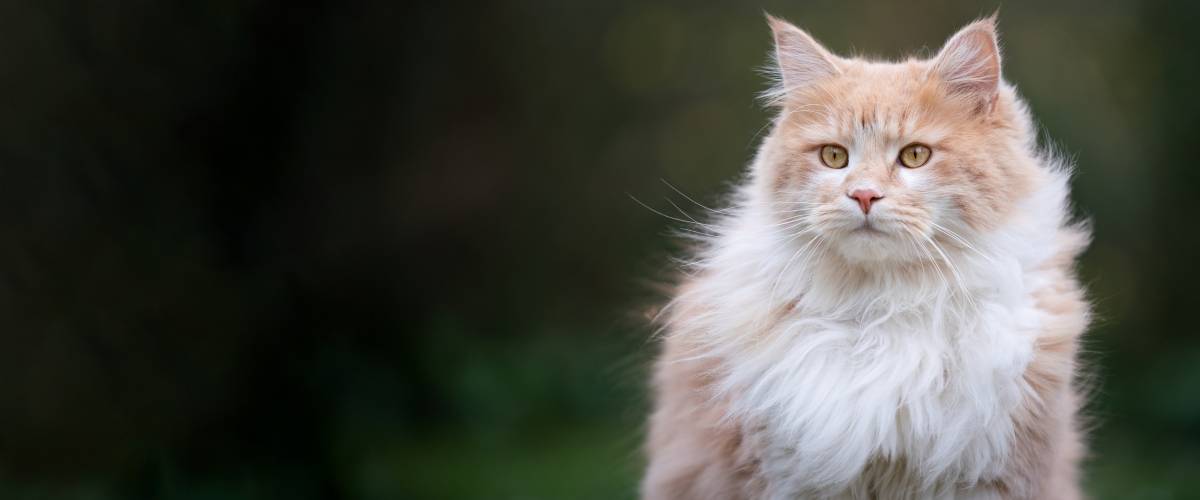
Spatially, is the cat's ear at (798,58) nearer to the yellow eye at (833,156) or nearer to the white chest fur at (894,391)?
the yellow eye at (833,156)

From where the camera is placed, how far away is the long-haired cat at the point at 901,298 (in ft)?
6.09

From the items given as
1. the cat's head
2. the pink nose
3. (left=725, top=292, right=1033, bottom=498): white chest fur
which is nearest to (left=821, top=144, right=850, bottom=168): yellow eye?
the cat's head

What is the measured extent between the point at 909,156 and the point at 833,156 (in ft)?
0.40

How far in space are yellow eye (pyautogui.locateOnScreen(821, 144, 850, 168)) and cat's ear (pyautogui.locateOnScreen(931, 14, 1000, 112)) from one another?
189mm

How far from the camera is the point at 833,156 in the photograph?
193cm

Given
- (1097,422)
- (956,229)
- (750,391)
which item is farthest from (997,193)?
(1097,422)

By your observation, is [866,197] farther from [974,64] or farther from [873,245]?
[974,64]

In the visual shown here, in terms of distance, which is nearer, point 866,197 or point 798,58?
point 866,197

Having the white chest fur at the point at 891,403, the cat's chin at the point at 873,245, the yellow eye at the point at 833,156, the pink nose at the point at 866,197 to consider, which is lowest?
the white chest fur at the point at 891,403

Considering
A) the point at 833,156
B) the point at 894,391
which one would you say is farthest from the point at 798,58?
the point at 894,391

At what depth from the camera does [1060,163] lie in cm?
210

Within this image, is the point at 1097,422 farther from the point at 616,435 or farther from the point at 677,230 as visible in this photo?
the point at 616,435

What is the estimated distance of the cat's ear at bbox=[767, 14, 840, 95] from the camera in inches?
79.0

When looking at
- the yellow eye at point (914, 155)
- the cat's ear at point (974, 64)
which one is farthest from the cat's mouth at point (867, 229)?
the cat's ear at point (974, 64)
